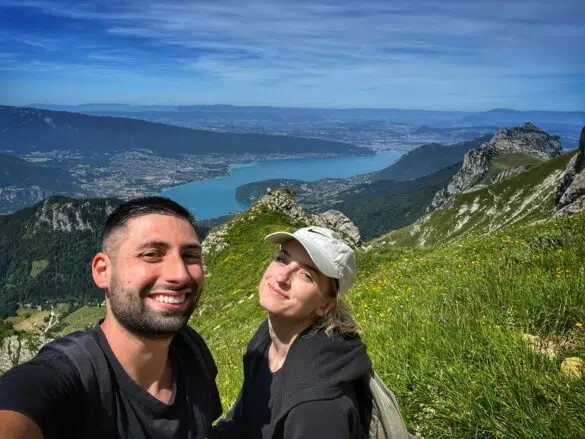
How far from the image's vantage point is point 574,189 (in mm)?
57062

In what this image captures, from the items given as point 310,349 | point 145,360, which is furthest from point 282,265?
point 145,360

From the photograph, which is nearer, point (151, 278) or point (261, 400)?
point (151, 278)

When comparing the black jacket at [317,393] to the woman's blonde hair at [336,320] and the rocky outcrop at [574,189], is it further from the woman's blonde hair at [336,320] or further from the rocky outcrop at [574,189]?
the rocky outcrop at [574,189]

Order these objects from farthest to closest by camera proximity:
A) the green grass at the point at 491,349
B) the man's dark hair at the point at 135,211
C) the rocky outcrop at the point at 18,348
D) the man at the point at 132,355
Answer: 1. the rocky outcrop at the point at 18,348
2. the green grass at the point at 491,349
3. the man's dark hair at the point at 135,211
4. the man at the point at 132,355

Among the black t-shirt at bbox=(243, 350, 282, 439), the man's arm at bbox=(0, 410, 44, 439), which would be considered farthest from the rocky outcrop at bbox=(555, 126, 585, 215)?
the man's arm at bbox=(0, 410, 44, 439)

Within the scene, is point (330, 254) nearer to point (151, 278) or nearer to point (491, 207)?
point (151, 278)

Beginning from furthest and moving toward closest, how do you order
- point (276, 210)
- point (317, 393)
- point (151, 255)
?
point (276, 210)
point (317, 393)
point (151, 255)

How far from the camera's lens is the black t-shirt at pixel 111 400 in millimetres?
2684

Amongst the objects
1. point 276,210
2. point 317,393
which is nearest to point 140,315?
point 317,393

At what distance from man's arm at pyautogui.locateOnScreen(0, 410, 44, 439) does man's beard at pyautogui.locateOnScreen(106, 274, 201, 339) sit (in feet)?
2.69

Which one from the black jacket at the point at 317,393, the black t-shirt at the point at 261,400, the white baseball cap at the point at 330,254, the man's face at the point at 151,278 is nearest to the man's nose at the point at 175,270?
the man's face at the point at 151,278

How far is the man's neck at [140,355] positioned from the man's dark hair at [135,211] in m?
0.59

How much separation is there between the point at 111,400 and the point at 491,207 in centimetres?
13534

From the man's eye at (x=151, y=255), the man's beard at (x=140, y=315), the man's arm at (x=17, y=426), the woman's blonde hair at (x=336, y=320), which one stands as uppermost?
the man's eye at (x=151, y=255)
